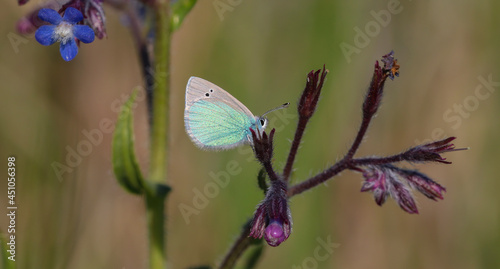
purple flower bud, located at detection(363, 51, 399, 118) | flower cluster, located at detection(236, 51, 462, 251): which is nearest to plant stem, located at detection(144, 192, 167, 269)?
flower cluster, located at detection(236, 51, 462, 251)

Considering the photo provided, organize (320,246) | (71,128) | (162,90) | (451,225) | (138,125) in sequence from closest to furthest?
(162,90) → (320,246) → (451,225) → (71,128) → (138,125)

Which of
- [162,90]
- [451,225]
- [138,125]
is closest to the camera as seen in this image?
[162,90]

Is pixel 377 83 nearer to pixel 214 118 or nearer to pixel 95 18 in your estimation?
pixel 214 118

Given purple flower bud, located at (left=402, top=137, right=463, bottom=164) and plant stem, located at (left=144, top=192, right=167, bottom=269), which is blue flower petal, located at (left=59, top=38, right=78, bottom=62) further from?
purple flower bud, located at (left=402, top=137, right=463, bottom=164)

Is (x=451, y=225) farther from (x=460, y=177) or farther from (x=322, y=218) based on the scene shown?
(x=322, y=218)

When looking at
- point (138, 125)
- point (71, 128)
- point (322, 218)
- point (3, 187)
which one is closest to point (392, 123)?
point (322, 218)

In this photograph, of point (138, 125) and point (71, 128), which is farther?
point (138, 125)

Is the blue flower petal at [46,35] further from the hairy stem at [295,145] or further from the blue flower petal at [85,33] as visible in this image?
the hairy stem at [295,145]
